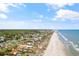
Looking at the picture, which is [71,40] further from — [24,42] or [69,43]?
[24,42]

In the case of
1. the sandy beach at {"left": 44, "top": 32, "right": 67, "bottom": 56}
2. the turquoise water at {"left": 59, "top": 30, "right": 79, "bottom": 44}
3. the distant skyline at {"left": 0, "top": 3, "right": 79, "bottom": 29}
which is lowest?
the sandy beach at {"left": 44, "top": 32, "right": 67, "bottom": 56}

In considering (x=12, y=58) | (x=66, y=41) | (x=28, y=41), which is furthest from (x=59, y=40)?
(x=12, y=58)

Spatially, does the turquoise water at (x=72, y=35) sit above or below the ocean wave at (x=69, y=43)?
above

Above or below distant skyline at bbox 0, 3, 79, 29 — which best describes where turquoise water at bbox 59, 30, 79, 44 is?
below

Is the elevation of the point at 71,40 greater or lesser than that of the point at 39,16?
lesser

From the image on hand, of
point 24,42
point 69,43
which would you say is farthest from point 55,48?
point 24,42
